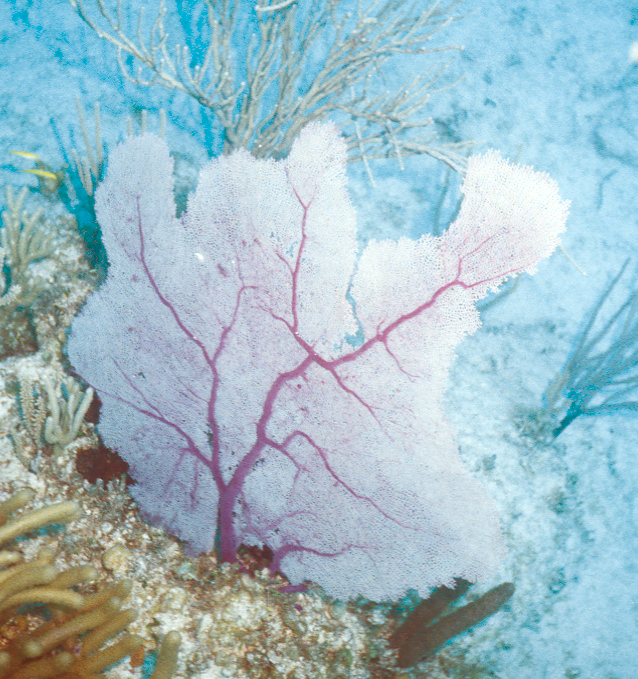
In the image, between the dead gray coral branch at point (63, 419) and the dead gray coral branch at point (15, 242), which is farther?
the dead gray coral branch at point (15, 242)

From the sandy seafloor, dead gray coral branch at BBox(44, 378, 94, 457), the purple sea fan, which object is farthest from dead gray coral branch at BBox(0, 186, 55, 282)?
the sandy seafloor

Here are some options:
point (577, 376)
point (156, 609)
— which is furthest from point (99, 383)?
point (577, 376)

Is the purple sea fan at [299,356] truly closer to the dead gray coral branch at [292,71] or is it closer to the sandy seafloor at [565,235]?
the dead gray coral branch at [292,71]

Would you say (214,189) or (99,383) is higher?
(214,189)

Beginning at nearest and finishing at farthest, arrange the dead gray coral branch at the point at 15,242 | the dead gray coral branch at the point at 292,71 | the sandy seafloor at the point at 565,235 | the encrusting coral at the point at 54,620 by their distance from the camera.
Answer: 1. the encrusting coral at the point at 54,620
2. the dead gray coral branch at the point at 292,71
3. the dead gray coral branch at the point at 15,242
4. the sandy seafloor at the point at 565,235

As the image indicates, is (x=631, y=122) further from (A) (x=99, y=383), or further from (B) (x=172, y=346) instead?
(A) (x=99, y=383)

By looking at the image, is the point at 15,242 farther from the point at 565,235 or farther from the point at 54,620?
the point at 565,235

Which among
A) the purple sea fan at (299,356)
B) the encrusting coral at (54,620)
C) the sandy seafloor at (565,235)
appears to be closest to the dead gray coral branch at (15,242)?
the purple sea fan at (299,356)
